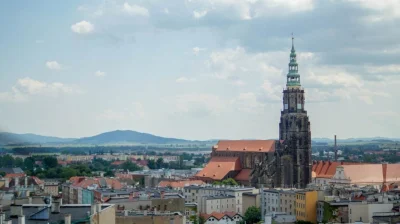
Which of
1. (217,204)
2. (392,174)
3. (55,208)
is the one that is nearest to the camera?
(55,208)

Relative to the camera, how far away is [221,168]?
165m

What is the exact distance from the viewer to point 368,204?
8656 cm

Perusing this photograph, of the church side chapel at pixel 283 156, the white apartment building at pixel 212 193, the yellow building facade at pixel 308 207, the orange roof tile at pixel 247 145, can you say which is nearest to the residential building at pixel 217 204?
the white apartment building at pixel 212 193

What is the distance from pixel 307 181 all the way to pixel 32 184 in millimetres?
57535

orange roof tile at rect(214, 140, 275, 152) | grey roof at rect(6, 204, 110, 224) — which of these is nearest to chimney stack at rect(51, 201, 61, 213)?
grey roof at rect(6, 204, 110, 224)

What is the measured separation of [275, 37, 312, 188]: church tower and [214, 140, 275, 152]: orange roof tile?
127 inches

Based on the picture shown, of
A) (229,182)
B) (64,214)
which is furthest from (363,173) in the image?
(64,214)

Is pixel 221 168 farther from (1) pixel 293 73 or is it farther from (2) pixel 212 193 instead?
(2) pixel 212 193

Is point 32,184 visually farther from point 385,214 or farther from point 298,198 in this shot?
point 385,214

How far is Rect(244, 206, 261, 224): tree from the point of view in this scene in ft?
361

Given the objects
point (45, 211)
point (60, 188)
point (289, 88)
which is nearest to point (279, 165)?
point (289, 88)

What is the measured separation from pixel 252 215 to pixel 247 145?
189ft

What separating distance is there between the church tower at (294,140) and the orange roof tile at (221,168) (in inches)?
456

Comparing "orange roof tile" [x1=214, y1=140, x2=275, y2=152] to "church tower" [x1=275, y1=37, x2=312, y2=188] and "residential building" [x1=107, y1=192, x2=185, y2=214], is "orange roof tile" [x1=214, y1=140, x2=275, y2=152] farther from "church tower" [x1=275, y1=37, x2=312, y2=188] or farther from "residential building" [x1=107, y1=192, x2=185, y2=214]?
"residential building" [x1=107, y1=192, x2=185, y2=214]
